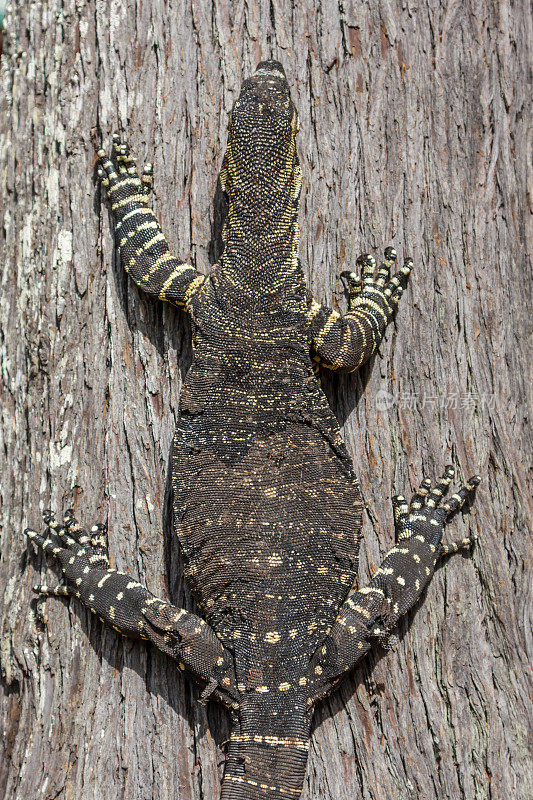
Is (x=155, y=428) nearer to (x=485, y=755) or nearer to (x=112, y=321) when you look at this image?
(x=112, y=321)

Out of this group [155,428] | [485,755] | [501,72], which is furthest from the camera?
[501,72]

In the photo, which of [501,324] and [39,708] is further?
[501,324]

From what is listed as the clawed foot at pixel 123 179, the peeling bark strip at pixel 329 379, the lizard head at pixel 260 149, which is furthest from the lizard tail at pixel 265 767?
the clawed foot at pixel 123 179

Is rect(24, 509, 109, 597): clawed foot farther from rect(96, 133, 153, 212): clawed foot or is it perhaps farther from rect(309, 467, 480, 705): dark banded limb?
rect(96, 133, 153, 212): clawed foot

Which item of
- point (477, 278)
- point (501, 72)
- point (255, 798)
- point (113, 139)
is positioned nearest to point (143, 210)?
point (113, 139)

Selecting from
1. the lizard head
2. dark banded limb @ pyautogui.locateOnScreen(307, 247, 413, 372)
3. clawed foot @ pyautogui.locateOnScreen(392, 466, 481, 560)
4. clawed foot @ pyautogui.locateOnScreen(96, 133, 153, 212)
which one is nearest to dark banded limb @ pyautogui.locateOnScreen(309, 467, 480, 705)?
clawed foot @ pyautogui.locateOnScreen(392, 466, 481, 560)

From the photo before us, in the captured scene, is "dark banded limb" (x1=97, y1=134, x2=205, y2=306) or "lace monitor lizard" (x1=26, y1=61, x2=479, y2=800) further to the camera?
"dark banded limb" (x1=97, y1=134, x2=205, y2=306)

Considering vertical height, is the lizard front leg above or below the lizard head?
below

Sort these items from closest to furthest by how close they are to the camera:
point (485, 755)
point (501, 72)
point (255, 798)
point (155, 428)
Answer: point (255, 798)
point (485, 755)
point (155, 428)
point (501, 72)
